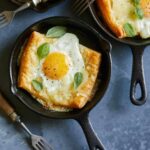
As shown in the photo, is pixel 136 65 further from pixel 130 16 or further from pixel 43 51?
pixel 43 51

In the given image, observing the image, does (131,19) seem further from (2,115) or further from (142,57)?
(2,115)

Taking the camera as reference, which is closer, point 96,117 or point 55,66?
point 55,66

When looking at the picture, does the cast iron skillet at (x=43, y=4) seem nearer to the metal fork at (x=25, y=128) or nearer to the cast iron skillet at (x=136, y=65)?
the cast iron skillet at (x=136, y=65)

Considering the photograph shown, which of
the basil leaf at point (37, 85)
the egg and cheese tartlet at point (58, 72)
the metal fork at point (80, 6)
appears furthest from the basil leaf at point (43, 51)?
the metal fork at point (80, 6)

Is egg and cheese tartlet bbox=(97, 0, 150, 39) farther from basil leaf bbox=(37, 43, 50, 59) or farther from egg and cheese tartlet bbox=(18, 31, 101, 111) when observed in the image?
basil leaf bbox=(37, 43, 50, 59)

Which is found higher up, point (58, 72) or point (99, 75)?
point (58, 72)

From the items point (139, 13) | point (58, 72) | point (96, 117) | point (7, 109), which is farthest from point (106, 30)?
point (7, 109)

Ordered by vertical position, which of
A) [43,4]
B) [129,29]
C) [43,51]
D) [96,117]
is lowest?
[96,117]
